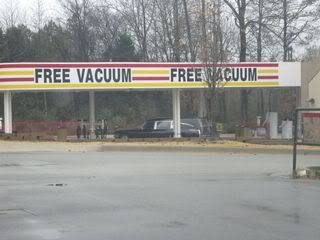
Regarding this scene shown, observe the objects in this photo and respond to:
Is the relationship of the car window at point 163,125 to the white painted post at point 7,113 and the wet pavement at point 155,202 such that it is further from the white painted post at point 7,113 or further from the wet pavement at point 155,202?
the wet pavement at point 155,202

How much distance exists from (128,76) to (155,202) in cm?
2607

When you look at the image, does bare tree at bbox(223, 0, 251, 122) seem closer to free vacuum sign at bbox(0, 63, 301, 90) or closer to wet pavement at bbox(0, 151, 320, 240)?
free vacuum sign at bbox(0, 63, 301, 90)

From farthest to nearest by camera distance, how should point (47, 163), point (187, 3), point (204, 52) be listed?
1. point (187, 3)
2. point (204, 52)
3. point (47, 163)

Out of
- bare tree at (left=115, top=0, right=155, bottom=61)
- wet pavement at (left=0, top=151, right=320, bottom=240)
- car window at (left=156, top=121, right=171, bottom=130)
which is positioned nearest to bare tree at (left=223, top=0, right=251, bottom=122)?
bare tree at (left=115, top=0, right=155, bottom=61)

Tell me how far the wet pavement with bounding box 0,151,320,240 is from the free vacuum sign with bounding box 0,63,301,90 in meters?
16.1

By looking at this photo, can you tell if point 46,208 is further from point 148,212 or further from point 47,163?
point 47,163

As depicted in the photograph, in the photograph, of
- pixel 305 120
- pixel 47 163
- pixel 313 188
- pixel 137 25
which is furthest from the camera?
pixel 137 25

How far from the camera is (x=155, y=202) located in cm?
1151

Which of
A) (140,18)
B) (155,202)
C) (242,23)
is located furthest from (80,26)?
(155,202)

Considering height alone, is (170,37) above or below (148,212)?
above

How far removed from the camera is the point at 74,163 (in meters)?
20.9

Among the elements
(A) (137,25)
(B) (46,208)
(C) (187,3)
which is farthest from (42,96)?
(B) (46,208)

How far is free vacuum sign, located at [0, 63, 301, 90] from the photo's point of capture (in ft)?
117

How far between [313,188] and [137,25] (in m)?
55.2
